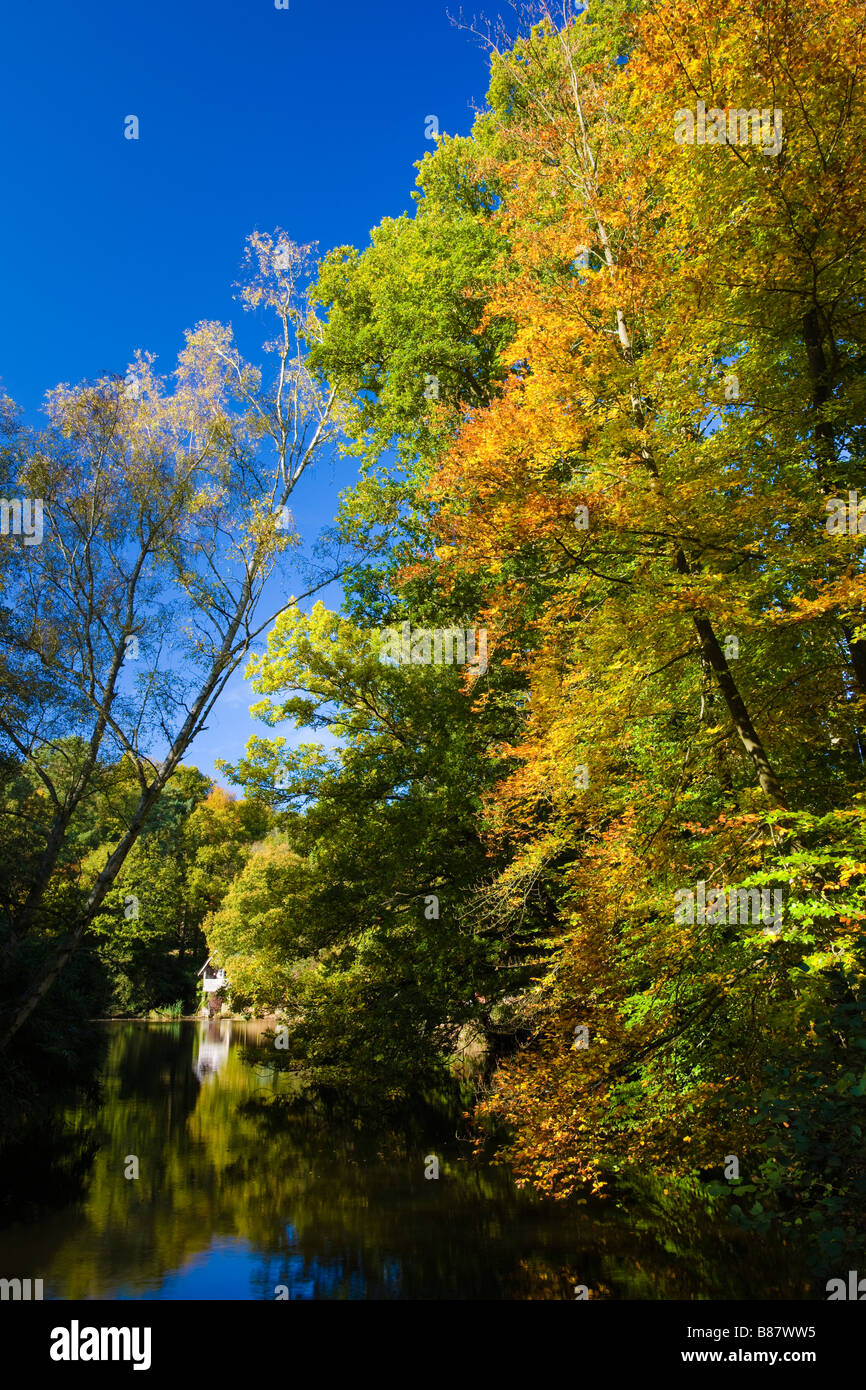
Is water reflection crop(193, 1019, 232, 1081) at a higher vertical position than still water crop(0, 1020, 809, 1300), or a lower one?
lower

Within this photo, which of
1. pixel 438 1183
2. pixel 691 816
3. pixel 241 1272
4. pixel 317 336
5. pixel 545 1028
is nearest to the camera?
pixel 241 1272

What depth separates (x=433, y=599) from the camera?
53.1 ft

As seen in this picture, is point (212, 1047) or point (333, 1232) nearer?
point (333, 1232)

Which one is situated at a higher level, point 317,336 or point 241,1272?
point 317,336

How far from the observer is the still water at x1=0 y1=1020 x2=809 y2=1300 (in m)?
7.82

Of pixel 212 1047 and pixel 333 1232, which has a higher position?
pixel 333 1232

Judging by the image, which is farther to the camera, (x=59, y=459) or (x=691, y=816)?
(x=59, y=459)

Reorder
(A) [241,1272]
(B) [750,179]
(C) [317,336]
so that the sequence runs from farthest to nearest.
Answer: (C) [317,336] → (A) [241,1272] → (B) [750,179]

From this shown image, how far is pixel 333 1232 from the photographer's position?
9.58 metres

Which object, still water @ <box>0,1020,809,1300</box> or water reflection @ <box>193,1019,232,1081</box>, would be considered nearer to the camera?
still water @ <box>0,1020,809,1300</box>

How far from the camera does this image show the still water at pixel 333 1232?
25.7 feet
